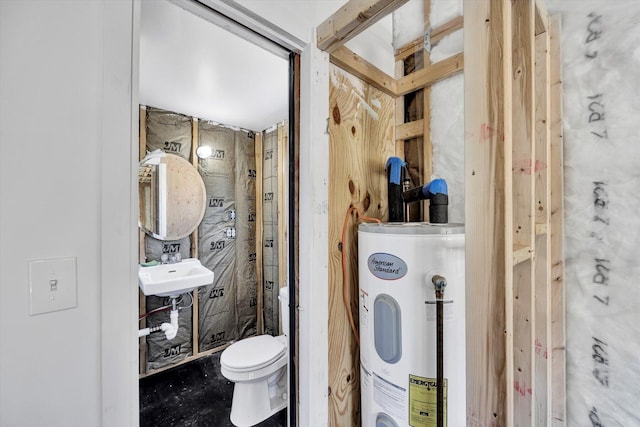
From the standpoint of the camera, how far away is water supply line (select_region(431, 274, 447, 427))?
2.67 ft

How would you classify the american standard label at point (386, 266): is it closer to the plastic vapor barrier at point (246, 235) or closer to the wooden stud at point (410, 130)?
the wooden stud at point (410, 130)

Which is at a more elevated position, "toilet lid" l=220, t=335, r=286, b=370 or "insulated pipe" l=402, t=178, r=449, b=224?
"insulated pipe" l=402, t=178, r=449, b=224

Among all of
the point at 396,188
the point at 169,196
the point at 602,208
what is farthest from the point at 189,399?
the point at 602,208

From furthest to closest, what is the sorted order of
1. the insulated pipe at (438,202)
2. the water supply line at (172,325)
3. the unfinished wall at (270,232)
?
the unfinished wall at (270,232), the water supply line at (172,325), the insulated pipe at (438,202)

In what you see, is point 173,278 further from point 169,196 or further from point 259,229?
point 259,229

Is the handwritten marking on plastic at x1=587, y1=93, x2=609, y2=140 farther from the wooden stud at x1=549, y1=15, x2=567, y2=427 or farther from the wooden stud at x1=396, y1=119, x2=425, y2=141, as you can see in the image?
the wooden stud at x1=396, y1=119, x2=425, y2=141

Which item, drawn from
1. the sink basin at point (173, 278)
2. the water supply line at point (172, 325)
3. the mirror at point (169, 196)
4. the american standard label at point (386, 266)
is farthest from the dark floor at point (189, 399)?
the american standard label at point (386, 266)

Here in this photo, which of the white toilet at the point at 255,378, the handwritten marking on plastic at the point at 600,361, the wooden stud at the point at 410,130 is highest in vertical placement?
the wooden stud at the point at 410,130

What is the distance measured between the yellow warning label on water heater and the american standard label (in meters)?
0.35

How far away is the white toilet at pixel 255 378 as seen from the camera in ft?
5.20

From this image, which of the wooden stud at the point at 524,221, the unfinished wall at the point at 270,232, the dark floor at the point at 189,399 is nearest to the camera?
the wooden stud at the point at 524,221

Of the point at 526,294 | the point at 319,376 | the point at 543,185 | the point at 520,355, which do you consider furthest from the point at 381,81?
the point at 319,376

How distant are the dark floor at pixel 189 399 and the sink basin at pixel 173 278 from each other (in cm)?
72

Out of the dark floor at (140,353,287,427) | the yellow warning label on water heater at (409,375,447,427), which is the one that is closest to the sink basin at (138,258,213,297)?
the dark floor at (140,353,287,427)
